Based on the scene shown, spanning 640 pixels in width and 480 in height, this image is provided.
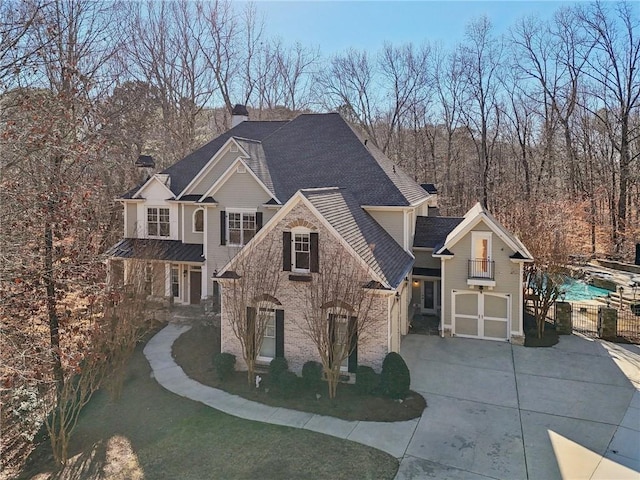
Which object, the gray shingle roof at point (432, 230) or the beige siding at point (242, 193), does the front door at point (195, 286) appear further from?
the gray shingle roof at point (432, 230)

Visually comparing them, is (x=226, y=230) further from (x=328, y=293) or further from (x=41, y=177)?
(x=41, y=177)

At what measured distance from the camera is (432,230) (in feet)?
69.8

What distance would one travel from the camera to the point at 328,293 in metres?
13.8

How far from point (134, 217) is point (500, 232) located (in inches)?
716

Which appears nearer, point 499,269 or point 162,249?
point 499,269

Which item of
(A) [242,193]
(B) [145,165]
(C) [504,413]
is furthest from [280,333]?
(B) [145,165]

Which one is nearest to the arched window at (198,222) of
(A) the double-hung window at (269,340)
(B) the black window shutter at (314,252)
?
(A) the double-hung window at (269,340)

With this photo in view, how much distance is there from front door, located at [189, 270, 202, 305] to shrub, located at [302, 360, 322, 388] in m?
10.1

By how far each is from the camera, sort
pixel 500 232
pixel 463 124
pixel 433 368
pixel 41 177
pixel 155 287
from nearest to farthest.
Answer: pixel 41 177
pixel 433 368
pixel 500 232
pixel 155 287
pixel 463 124

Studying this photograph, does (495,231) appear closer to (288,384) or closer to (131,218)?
(288,384)

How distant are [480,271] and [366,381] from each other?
7347 mm

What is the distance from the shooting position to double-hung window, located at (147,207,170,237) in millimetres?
23297

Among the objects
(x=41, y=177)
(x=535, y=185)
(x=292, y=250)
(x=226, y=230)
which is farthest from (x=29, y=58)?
(x=535, y=185)

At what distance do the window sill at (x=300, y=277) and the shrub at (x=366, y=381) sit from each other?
3.25 metres
